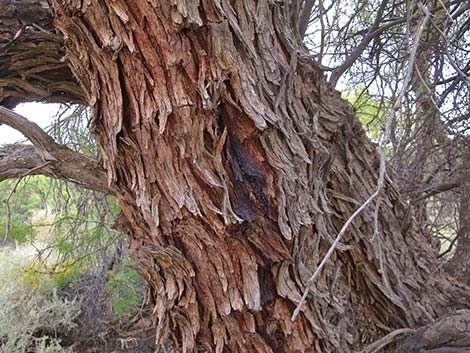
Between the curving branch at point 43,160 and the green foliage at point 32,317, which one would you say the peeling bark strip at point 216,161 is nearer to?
the curving branch at point 43,160

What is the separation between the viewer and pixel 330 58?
2.26 meters

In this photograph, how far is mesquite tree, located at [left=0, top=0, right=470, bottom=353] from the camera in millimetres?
950

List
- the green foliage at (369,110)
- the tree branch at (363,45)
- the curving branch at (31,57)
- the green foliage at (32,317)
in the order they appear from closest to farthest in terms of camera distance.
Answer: the curving branch at (31,57), the tree branch at (363,45), the green foliage at (369,110), the green foliage at (32,317)

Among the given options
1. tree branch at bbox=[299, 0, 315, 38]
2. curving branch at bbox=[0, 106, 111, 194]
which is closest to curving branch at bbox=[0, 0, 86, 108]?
curving branch at bbox=[0, 106, 111, 194]

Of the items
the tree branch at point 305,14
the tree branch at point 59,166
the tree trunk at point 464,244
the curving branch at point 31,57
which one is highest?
the tree branch at point 305,14

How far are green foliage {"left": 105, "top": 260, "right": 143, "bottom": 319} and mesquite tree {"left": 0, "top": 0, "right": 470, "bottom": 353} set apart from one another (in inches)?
70.1

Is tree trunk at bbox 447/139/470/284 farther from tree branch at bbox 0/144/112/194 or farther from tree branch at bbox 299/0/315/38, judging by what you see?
tree branch at bbox 0/144/112/194

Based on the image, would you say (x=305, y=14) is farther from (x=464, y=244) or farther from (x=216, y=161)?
(x=216, y=161)

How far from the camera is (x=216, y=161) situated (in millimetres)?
982

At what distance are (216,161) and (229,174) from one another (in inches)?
1.7

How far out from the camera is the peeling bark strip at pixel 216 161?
95 cm

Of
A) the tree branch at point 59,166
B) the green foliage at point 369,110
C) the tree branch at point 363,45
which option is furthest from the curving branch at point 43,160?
the green foliage at point 369,110

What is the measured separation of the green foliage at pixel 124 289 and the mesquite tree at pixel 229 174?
1781 mm

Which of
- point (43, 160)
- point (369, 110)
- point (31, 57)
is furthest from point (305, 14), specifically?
point (43, 160)
